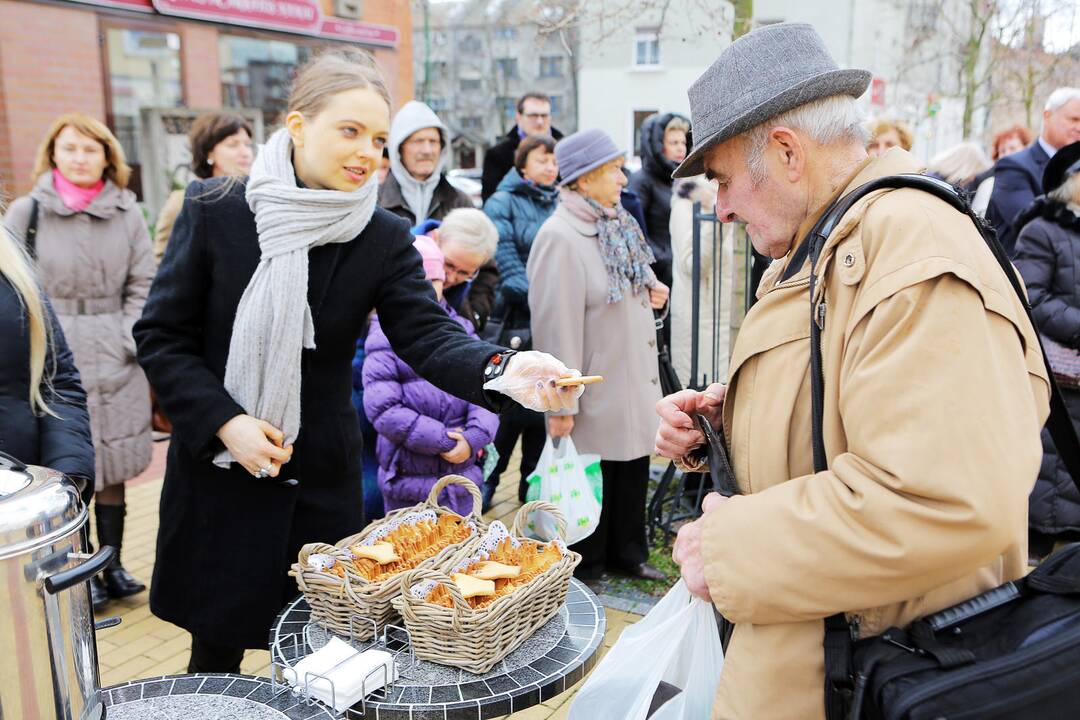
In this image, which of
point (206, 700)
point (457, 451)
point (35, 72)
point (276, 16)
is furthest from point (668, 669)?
point (276, 16)

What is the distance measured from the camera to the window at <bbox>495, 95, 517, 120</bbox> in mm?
34562

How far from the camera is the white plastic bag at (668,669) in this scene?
1.65 m

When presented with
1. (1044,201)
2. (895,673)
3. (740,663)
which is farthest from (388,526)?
(1044,201)

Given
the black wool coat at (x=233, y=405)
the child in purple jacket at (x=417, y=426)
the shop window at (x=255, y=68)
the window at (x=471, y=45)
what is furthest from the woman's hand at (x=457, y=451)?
the window at (x=471, y=45)

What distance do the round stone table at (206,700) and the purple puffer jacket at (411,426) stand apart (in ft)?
6.06

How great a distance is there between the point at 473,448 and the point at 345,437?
1270mm

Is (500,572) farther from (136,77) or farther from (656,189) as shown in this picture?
(136,77)

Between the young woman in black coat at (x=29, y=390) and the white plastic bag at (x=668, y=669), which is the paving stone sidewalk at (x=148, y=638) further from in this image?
the white plastic bag at (x=668, y=669)

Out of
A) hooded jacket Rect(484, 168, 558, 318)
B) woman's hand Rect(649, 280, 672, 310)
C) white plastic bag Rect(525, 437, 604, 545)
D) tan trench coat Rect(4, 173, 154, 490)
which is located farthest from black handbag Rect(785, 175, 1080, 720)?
tan trench coat Rect(4, 173, 154, 490)

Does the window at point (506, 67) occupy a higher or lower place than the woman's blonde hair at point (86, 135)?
higher

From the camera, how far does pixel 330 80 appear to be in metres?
2.25

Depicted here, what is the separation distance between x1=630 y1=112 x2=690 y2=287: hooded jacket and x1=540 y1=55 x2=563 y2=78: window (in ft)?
110

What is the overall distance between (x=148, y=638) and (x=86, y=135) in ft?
7.54

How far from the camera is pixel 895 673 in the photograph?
1241mm
